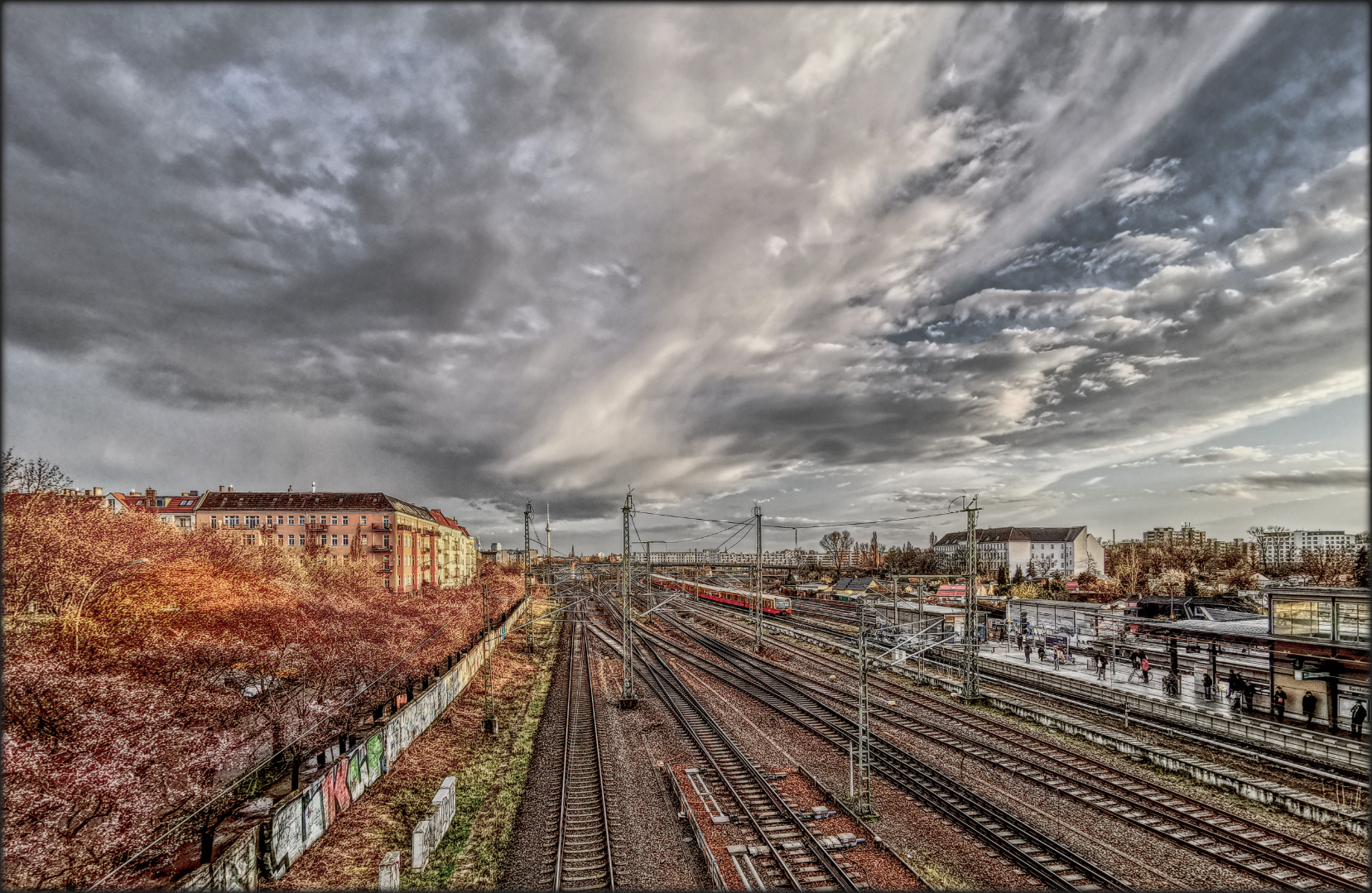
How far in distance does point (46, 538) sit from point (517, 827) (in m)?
26.1

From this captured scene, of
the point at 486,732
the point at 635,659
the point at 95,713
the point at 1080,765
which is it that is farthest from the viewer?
the point at 635,659

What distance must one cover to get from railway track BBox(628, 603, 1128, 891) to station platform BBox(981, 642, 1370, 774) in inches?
525

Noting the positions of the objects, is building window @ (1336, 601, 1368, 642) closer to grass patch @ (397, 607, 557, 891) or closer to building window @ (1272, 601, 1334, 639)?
building window @ (1272, 601, 1334, 639)

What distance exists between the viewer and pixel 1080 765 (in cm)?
2605

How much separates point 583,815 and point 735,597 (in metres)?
58.5

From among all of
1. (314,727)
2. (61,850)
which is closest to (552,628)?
(314,727)

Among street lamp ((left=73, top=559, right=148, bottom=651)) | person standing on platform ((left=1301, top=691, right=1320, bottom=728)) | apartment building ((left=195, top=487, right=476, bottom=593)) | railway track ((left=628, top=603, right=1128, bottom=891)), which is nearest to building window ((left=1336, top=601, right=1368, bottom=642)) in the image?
person standing on platform ((left=1301, top=691, right=1320, bottom=728))

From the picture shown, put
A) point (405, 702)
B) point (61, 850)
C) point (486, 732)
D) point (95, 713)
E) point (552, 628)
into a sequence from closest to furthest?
point (61, 850) → point (95, 713) → point (405, 702) → point (486, 732) → point (552, 628)

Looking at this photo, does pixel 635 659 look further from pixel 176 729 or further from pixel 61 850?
pixel 61 850

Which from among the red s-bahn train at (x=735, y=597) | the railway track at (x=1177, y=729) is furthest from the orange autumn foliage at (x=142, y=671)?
the red s-bahn train at (x=735, y=597)

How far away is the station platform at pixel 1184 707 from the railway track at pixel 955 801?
→ 13.3 metres

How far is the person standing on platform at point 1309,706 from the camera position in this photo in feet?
91.9

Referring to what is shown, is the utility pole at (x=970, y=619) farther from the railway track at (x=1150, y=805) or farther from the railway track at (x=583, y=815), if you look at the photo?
the railway track at (x=583, y=815)

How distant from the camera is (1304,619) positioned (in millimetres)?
28312
